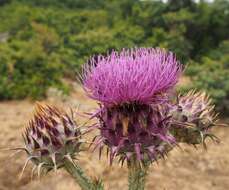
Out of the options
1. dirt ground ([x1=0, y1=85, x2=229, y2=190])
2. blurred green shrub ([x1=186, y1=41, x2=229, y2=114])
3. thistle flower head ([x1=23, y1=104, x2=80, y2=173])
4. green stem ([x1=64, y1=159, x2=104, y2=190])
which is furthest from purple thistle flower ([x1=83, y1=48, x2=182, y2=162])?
blurred green shrub ([x1=186, y1=41, x2=229, y2=114])

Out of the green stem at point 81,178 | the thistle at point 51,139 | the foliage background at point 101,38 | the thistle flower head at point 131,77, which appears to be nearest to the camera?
the thistle flower head at point 131,77

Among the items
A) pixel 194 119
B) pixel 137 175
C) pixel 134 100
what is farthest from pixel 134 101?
pixel 194 119

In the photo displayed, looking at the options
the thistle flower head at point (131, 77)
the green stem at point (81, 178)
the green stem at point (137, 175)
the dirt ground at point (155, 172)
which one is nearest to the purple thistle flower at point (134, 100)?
the thistle flower head at point (131, 77)

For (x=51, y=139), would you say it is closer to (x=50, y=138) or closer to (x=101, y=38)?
(x=50, y=138)

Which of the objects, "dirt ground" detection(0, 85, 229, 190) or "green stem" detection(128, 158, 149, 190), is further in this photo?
"dirt ground" detection(0, 85, 229, 190)

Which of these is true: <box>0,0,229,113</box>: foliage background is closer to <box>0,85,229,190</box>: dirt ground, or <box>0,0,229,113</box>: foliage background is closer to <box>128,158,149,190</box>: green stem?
<box>0,85,229,190</box>: dirt ground

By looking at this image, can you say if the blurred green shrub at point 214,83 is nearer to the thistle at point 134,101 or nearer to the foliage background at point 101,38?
the foliage background at point 101,38

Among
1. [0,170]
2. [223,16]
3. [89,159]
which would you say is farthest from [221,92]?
[223,16]

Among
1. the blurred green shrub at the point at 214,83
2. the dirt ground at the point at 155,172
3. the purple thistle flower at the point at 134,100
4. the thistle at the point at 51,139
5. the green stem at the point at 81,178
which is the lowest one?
the dirt ground at the point at 155,172
